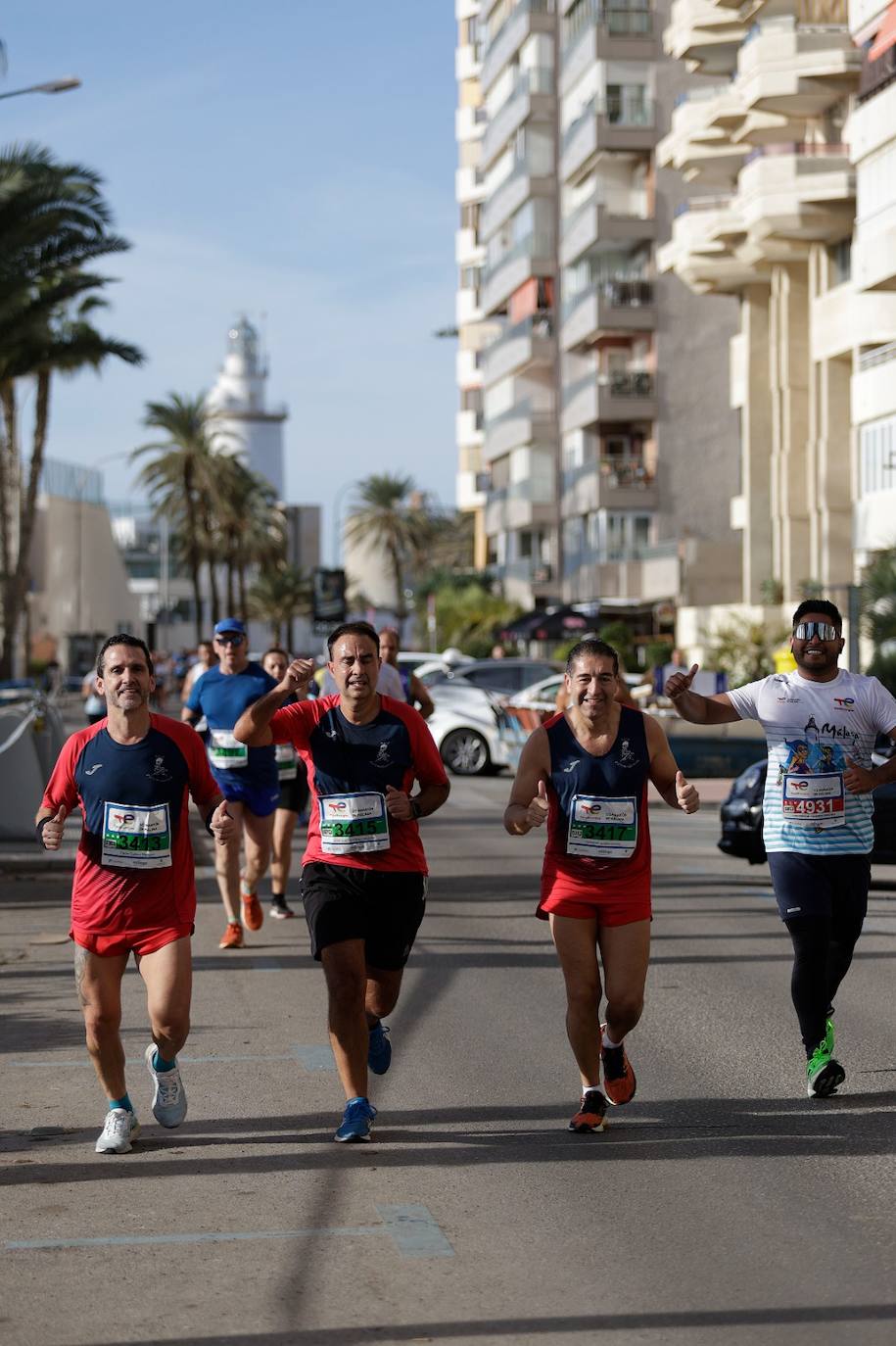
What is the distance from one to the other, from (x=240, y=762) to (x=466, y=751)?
19.9m

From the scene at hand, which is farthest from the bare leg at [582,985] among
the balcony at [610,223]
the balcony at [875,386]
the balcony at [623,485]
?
the balcony at [610,223]

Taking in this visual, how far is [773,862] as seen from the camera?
854 centimetres

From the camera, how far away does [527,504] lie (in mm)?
74812

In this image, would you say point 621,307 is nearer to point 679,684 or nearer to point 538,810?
point 679,684

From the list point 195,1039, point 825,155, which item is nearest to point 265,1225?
point 195,1039

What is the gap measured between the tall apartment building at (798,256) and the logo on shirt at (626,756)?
101 ft

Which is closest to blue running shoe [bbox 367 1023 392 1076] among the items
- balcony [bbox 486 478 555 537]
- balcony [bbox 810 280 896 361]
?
balcony [bbox 810 280 896 361]

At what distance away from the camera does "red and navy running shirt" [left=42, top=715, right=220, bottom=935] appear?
24.1 ft

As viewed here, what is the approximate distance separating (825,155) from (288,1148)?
3914 centimetres

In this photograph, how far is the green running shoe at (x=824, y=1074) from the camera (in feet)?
26.8

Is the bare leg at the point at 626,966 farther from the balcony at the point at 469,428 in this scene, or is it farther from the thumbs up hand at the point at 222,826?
the balcony at the point at 469,428

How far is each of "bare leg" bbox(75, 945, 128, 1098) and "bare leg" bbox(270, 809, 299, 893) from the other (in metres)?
7.07

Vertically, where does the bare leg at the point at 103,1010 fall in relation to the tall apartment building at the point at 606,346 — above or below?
below

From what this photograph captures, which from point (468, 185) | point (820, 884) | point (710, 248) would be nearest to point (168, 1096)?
point (820, 884)
